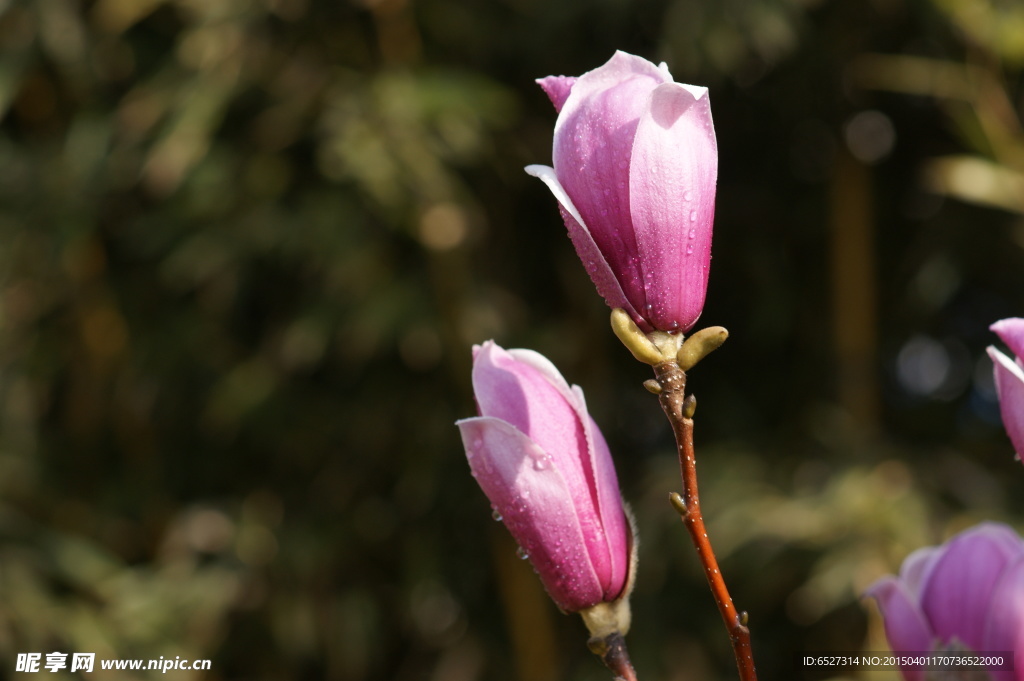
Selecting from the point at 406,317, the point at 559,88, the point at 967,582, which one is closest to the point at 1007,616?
the point at 967,582

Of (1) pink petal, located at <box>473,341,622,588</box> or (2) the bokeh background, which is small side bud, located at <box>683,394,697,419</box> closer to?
(1) pink petal, located at <box>473,341,622,588</box>

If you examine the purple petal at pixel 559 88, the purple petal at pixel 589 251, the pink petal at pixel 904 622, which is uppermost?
the purple petal at pixel 559 88

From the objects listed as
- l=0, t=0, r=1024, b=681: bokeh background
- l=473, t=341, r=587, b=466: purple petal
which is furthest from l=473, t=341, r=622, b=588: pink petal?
l=0, t=0, r=1024, b=681: bokeh background

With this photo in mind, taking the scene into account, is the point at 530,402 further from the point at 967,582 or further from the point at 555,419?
the point at 967,582

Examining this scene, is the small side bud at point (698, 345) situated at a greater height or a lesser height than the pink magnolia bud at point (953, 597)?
greater

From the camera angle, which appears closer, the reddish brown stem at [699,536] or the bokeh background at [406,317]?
the reddish brown stem at [699,536]

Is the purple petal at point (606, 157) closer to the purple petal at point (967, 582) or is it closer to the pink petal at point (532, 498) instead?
the pink petal at point (532, 498)

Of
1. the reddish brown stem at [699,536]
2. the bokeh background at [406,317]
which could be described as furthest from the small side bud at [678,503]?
the bokeh background at [406,317]
